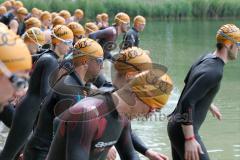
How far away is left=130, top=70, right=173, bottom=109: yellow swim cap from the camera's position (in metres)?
3.62

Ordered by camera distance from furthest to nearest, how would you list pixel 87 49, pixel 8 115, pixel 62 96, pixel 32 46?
1. pixel 32 46
2. pixel 8 115
3. pixel 87 49
4. pixel 62 96

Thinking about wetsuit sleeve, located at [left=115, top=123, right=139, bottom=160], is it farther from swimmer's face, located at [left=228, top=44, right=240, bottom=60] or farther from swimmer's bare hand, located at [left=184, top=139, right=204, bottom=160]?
swimmer's face, located at [left=228, top=44, right=240, bottom=60]

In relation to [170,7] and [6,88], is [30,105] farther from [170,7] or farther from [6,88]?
[170,7]

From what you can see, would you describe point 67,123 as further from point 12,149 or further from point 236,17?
point 236,17

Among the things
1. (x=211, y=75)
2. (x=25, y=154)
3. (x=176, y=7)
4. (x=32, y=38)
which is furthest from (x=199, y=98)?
(x=176, y=7)

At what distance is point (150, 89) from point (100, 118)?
0.36 metres

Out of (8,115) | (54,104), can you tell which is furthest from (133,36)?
(54,104)

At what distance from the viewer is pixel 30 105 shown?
257 inches

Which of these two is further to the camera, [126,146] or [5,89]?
[126,146]

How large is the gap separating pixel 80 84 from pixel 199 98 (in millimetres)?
1204

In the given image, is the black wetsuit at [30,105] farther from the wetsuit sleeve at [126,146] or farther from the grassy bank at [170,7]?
the grassy bank at [170,7]

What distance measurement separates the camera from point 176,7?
48.6 m

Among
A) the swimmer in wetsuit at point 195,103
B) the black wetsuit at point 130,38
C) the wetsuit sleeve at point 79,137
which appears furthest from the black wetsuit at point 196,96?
the black wetsuit at point 130,38

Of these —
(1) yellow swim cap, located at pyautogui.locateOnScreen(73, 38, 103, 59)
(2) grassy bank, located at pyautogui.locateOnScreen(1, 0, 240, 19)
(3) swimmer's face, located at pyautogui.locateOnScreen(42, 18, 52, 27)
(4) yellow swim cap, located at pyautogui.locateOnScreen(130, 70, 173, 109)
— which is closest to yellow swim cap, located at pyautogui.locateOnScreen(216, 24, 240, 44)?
(1) yellow swim cap, located at pyautogui.locateOnScreen(73, 38, 103, 59)
